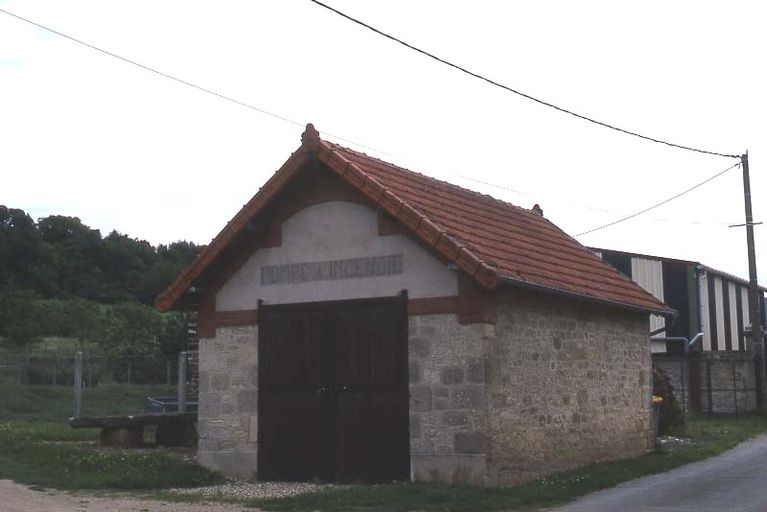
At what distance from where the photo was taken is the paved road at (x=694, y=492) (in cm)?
1288

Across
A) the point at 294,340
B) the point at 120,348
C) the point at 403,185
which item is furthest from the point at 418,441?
the point at 120,348

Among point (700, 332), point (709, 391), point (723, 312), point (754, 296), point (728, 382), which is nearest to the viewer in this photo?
point (754, 296)

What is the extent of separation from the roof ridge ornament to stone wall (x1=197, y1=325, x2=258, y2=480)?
296 centimetres

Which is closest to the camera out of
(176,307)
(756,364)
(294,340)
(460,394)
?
(460,394)

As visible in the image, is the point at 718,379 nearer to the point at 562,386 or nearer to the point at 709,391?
the point at 709,391

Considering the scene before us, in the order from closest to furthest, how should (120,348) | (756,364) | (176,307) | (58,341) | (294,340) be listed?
(294,340) → (176,307) → (756,364) → (120,348) → (58,341)

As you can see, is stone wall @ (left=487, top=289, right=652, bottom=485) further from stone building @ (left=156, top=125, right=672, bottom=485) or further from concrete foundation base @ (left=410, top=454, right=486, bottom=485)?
concrete foundation base @ (left=410, top=454, right=486, bottom=485)

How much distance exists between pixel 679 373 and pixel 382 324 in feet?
64.8

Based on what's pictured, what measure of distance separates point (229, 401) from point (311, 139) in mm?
4238

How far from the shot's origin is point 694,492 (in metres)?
14.3

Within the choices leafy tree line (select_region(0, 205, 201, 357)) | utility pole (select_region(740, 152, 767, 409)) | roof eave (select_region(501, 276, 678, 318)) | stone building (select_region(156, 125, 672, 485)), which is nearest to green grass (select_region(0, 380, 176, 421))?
leafy tree line (select_region(0, 205, 201, 357))

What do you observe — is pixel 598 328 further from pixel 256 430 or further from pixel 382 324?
pixel 256 430

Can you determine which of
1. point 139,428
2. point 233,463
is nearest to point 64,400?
point 139,428

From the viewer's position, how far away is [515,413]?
49.9 feet
